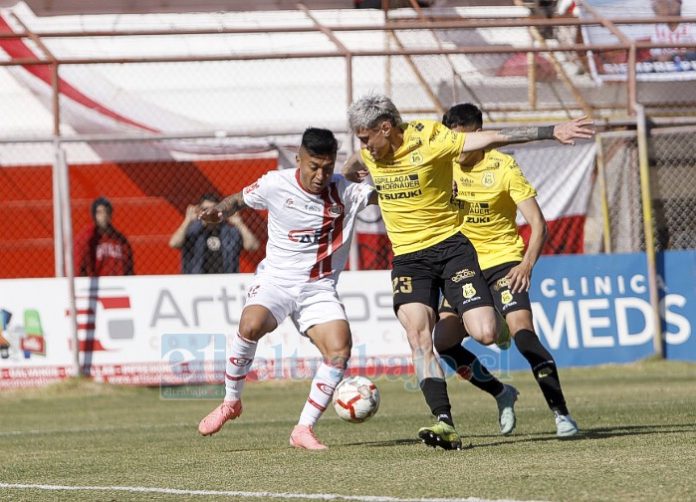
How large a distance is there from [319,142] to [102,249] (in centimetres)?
797

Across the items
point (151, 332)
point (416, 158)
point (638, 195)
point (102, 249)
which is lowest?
point (151, 332)

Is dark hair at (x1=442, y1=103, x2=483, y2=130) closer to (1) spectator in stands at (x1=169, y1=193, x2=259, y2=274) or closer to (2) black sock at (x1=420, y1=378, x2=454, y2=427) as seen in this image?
(2) black sock at (x1=420, y1=378, x2=454, y2=427)

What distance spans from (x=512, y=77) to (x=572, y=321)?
3539mm

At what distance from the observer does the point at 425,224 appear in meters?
8.45

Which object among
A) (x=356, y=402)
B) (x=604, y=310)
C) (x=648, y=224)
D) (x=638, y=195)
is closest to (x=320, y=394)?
(x=356, y=402)

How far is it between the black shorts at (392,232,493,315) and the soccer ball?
0.73m

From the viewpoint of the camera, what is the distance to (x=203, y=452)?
8688 mm

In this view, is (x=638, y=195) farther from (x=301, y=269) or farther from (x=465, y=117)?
(x=301, y=269)

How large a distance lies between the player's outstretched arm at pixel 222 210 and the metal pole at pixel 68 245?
692 centimetres

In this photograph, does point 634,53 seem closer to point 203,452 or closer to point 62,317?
point 62,317

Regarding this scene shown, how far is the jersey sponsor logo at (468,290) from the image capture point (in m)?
8.36

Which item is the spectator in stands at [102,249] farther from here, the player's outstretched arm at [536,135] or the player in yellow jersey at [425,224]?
the player's outstretched arm at [536,135]

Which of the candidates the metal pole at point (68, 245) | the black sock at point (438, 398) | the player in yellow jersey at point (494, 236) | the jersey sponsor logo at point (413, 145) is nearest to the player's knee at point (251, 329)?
the black sock at point (438, 398)

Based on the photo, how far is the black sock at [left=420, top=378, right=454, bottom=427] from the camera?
316 inches
